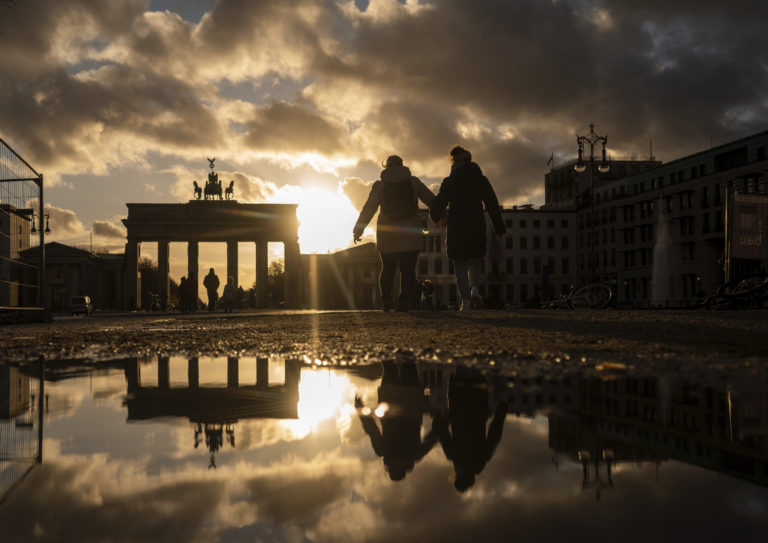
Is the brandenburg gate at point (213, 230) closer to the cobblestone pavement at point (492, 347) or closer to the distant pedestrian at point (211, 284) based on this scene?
the distant pedestrian at point (211, 284)

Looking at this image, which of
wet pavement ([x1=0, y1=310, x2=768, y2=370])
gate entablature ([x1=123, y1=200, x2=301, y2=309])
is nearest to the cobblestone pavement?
wet pavement ([x1=0, y1=310, x2=768, y2=370])

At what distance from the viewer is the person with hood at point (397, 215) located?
1175cm

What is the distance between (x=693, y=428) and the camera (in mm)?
1731

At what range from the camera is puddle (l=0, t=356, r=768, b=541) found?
1119 millimetres

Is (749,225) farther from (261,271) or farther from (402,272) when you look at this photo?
(261,271)

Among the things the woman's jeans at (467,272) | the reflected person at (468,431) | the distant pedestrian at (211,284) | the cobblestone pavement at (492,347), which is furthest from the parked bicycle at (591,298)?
the distant pedestrian at (211,284)

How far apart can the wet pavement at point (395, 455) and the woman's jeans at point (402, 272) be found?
8440 millimetres

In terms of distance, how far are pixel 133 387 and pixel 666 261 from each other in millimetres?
78410

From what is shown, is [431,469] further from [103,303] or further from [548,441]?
[103,303]

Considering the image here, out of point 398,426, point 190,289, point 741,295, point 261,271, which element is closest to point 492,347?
point 398,426

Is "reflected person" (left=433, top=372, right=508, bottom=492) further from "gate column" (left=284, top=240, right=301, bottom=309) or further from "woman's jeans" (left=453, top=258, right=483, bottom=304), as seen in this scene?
"gate column" (left=284, top=240, right=301, bottom=309)

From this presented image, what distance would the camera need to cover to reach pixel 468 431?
5.94 ft

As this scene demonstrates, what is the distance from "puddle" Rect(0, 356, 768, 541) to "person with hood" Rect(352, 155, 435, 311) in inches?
358

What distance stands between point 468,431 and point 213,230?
75.7 m
